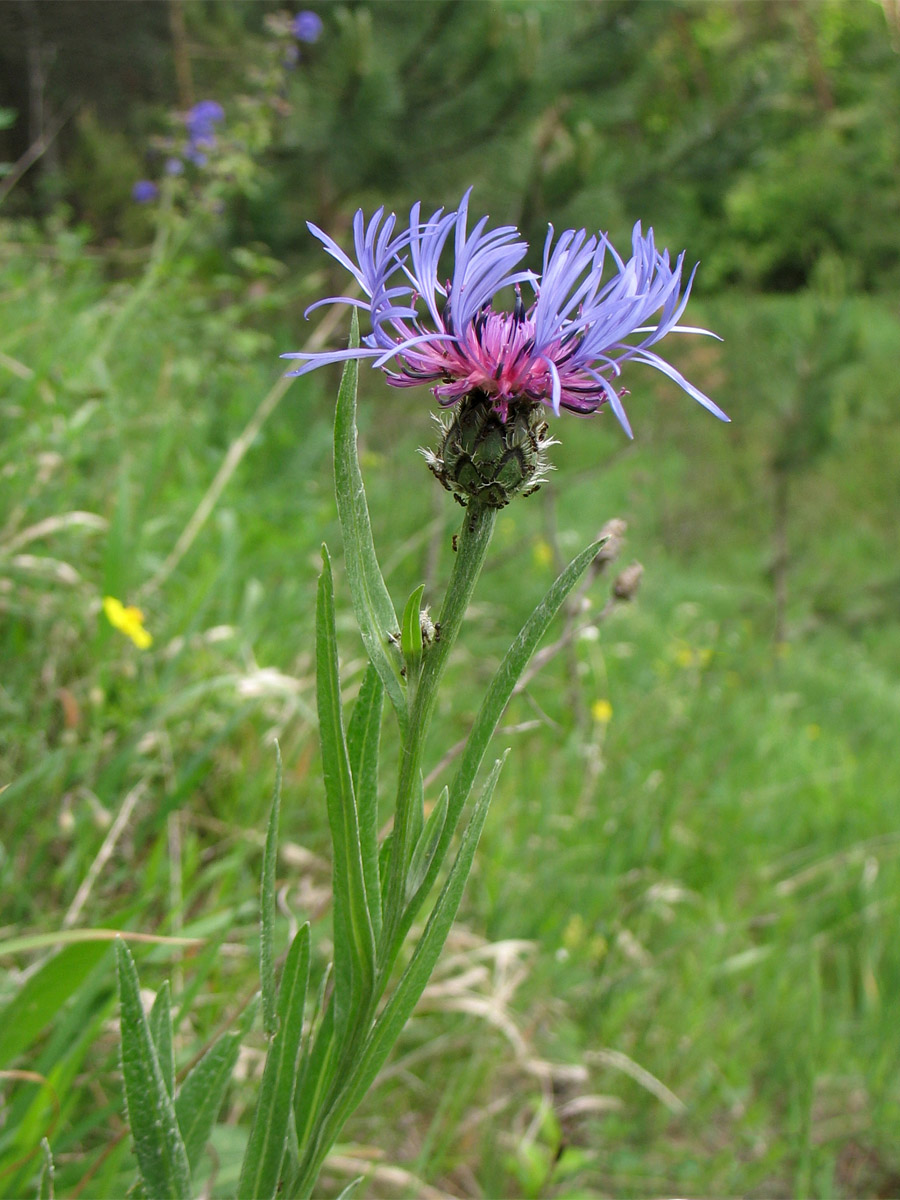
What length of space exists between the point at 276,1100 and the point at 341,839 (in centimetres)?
17

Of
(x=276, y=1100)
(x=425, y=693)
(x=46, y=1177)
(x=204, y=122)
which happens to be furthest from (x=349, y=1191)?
(x=204, y=122)

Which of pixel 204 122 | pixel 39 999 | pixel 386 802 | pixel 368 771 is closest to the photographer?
pixel 368 771

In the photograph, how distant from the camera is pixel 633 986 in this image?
179cm

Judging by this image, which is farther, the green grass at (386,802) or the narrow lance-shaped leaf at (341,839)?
the green grass at (386,802)

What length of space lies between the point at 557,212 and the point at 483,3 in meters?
0.93

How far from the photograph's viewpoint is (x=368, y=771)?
2.16 feet

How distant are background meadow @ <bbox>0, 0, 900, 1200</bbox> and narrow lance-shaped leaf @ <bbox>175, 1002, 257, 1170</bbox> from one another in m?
0.21

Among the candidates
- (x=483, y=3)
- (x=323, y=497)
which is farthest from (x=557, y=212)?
(x=323, y=497)

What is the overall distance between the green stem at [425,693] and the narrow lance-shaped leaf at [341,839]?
0.02 meters

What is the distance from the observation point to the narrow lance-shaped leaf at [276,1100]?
604 mm

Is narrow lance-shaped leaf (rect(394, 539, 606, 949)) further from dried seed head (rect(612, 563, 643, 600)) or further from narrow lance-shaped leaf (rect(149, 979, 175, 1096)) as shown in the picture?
dried seed head (rect(612, 563, 643, 600))

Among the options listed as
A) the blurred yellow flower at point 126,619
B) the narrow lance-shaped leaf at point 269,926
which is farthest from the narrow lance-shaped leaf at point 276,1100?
the blurred yellow flower at point 126,619

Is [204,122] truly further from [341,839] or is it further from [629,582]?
[341,839]

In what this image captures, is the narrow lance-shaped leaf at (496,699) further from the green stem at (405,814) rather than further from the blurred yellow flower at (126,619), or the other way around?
the blurred yellow flower at (126,619)
